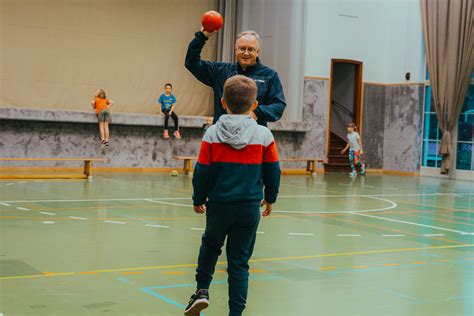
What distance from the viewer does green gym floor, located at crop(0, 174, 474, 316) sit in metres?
4.60

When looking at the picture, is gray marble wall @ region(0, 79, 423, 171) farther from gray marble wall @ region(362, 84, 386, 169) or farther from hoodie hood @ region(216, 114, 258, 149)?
hoodie hood @ region(216, 114, 258, 149)

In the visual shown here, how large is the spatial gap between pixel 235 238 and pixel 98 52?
16.7 m

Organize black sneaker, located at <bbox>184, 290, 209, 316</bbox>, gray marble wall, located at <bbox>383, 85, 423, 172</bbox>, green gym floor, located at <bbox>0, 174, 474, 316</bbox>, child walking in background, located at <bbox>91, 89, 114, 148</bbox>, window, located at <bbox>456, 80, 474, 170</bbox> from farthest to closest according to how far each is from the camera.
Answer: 1. gray marble wall, located at <bbox>383, 85, 423, 172</bbox>
2. window, located at <bbox>456, 80, 474, 170</bbox>
3. child walking in background, located at <bbox>91, 89, 114, 148</bbox>
4. green gym floor, located at <bbox>0, 174, 474, 316</bbox>
5. black sneaker, located at <bbox>184, 290, 209, 316</bbox>

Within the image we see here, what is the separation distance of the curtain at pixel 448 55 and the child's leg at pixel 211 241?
1715cm

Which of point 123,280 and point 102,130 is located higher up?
point 102,130

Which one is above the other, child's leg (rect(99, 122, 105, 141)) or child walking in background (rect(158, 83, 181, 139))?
child walking in background (rect(158, 83, 181, 139))

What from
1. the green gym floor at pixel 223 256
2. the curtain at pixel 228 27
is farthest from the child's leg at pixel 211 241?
the curtain at pixel 228 27

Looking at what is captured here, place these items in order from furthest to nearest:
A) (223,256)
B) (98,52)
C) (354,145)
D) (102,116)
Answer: (98,52)
(354,145)
(102,116)
(223,256)

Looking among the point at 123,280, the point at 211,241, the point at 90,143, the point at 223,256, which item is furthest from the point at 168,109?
the point at 211,241

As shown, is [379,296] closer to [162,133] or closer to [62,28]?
[162,133]

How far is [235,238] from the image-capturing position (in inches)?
155

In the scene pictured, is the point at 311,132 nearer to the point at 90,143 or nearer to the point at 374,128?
the point at 374,128

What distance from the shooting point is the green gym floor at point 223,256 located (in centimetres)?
460

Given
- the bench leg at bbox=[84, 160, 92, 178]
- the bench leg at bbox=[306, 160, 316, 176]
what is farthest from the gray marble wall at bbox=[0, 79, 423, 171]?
the bench leg at bbox=[84, 160, 92, 178]
